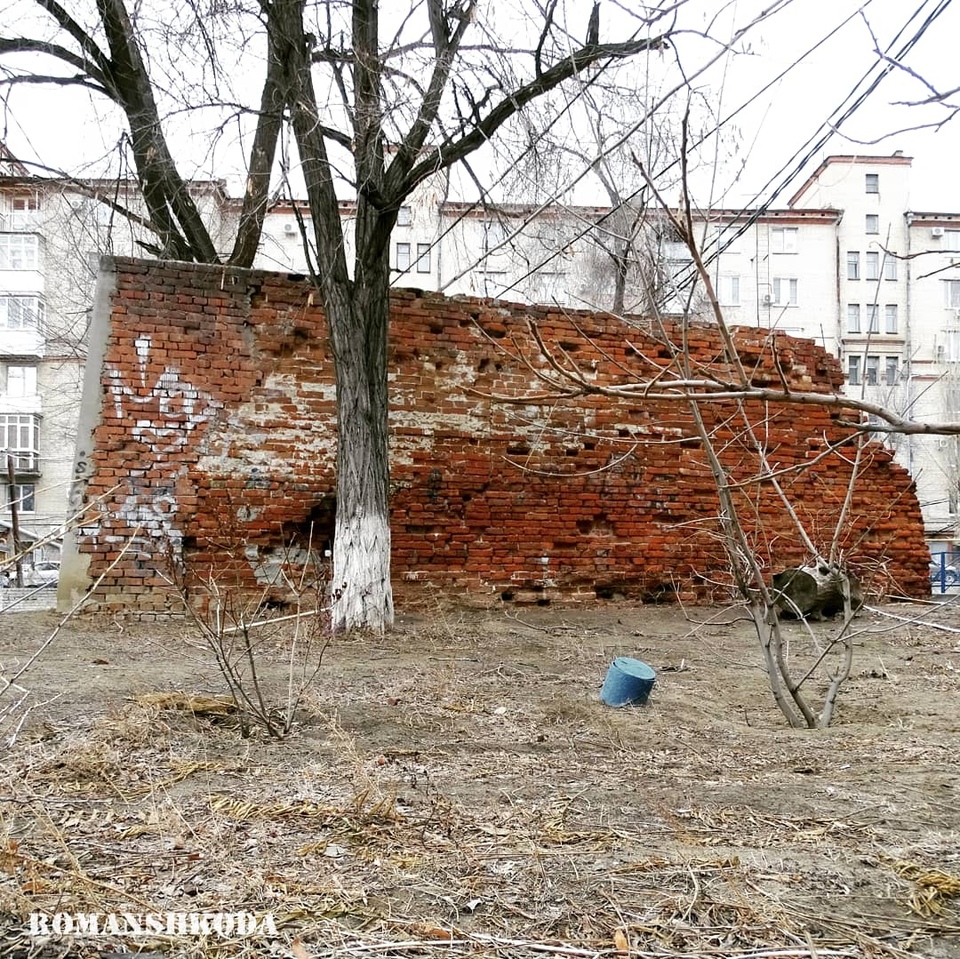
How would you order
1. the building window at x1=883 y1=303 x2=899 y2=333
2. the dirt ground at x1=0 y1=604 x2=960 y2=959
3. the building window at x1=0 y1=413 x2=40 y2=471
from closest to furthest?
the dirt ground at x1=0 y1=604 x2=960 y2=959
the building window at x1=0 y1=413 x2=40 y2=471
the building window at x1=883 y1=303 x2=899 y2=333

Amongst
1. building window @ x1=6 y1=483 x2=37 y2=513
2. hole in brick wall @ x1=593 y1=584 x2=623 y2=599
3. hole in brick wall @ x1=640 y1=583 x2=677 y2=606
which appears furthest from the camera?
hole in brick wall @ x1=640 y1=583 x2=677 y2=606

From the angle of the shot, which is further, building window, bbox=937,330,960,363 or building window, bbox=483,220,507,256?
building window, bbox=937,330,960,363

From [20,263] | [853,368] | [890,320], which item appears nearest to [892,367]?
[853,368]

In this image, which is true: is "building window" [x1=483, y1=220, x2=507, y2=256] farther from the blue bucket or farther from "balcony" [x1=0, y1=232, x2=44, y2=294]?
"balcony" [x1=0, y1=232, x2=44, y2=294]

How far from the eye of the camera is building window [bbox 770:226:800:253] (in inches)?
1080

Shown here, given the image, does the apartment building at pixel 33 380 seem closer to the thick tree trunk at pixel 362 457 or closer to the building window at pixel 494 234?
the building window at pixel 494 234

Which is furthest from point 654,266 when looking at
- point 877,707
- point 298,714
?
point 298,714

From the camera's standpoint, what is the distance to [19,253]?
25703 mm

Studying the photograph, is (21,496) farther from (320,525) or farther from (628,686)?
(320,525)

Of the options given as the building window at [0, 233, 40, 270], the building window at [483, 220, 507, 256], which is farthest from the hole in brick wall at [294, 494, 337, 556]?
the building window at [0, 233, 40, 270]

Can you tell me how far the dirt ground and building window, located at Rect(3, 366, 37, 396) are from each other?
26528 millimetres

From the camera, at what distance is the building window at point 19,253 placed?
998 inches

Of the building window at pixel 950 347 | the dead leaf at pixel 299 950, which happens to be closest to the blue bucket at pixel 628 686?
the dead leaf at pixel 299 950

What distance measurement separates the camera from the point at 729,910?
2.04m
